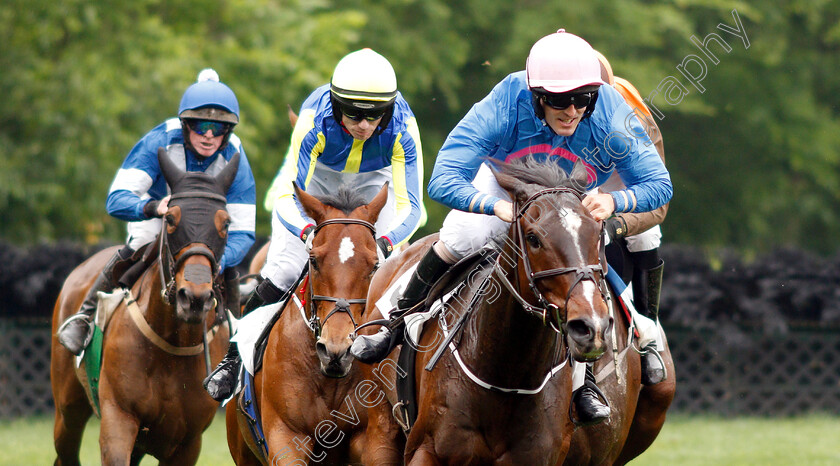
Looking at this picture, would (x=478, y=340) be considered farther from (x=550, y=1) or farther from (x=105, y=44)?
(x=550, y=1)

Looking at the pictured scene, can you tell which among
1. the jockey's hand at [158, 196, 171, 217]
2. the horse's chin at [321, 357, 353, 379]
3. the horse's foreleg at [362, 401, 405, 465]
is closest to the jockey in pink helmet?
the horse's chin at [321, 357, 353, 379]

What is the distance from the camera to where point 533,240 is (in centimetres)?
380

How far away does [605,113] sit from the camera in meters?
4.78

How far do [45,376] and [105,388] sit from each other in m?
5.79

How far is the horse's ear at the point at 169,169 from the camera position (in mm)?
6160

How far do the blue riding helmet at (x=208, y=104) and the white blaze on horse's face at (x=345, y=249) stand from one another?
1.79 m

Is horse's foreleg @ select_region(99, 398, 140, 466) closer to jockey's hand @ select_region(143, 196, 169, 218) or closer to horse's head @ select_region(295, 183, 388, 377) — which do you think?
jockey's hand @ select_region(143, 196, 169, 218)

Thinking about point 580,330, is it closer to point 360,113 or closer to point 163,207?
point 360,113

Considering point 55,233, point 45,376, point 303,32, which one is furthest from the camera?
point 303,32

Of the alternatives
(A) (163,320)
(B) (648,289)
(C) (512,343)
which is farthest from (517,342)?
(A) (163,320)

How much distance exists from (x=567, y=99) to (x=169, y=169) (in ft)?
8.87

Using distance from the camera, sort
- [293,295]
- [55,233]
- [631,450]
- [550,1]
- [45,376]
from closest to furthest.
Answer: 1. [293,295]
2. [631,450]
3. [45,376]
4. [55,233]
5. [550,1]

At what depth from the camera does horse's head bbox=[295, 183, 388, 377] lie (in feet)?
16.0

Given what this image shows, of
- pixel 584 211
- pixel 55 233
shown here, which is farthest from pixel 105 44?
pixel 584 211
